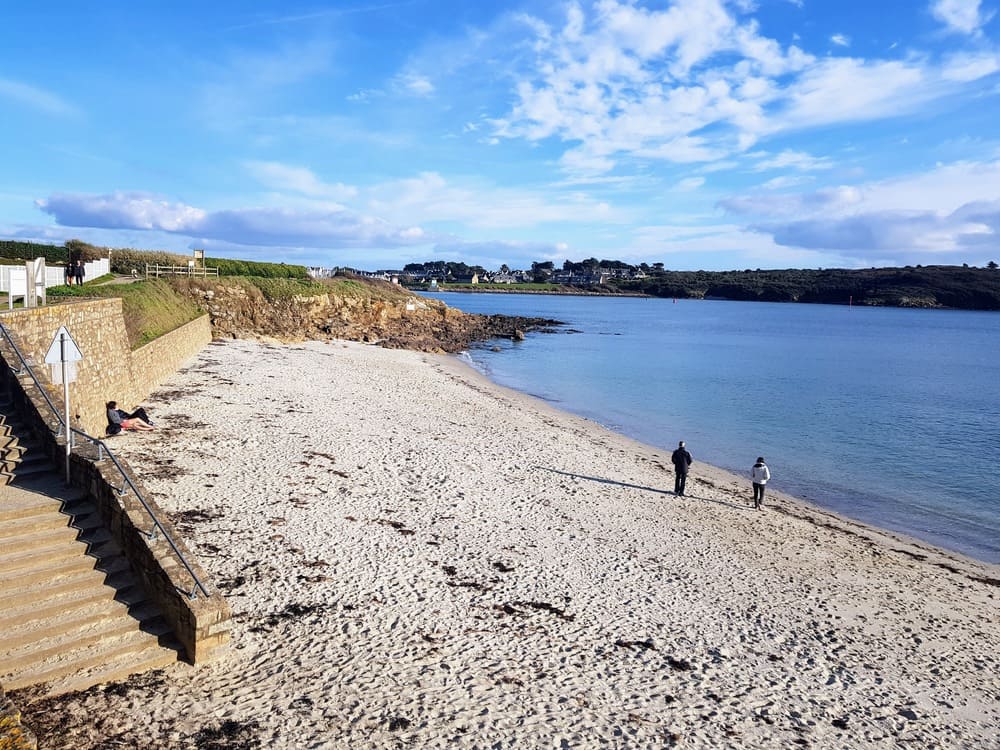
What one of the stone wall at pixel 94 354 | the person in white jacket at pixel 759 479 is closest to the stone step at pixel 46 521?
the stone wall at pixel 94 354

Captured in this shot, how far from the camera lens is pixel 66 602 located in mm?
7297

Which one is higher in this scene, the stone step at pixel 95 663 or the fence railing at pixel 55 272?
the fence railing at pixel 55 272

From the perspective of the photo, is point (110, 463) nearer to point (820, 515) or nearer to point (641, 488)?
point (641, 488)

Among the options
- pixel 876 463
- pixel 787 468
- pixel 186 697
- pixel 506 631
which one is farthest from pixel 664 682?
pixel 876 463

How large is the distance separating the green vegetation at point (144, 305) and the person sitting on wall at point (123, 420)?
15.5 ft

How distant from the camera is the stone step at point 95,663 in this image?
6461 millimetres

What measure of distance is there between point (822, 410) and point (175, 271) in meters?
37.2

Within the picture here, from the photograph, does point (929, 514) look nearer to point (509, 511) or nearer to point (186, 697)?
point (509, 511)

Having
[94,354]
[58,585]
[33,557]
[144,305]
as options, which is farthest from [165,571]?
[144,305]

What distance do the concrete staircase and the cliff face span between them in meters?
31.1

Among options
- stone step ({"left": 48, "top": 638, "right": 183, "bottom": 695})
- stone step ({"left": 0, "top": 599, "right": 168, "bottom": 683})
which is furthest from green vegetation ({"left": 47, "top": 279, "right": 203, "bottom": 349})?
stone step ({"left": 48, "top": 638, "right": 183, "bottom": 695})

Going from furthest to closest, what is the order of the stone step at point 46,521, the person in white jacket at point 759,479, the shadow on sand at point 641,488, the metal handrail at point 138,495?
the shadow on sand at point 641,488 < the person in white jacket at point 759,479 < the stone step at point 46,521 < the metal handrail at point 138,495

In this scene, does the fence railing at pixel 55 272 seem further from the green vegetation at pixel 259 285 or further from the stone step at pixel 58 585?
the stone step at pixel 58 585

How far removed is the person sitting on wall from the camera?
49.5 ft
